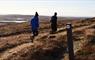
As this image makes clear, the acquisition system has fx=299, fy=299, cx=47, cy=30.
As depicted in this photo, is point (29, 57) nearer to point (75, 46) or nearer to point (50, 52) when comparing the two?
point (50, 52)

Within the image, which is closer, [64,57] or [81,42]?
[64,57]

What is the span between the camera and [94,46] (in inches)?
802

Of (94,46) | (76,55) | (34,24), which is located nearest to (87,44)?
(94,46)

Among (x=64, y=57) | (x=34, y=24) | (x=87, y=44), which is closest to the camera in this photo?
(x=64, y=57)

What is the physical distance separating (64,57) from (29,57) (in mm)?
2599

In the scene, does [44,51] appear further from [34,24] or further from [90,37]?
[34,24]

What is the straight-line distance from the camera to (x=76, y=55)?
19297 millimetres

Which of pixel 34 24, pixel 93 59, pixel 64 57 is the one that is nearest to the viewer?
pixel 93 59

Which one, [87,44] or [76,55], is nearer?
[76,55]

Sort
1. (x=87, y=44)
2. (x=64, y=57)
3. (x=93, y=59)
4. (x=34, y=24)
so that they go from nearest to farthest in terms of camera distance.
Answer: (x=93, y=59) → (x=64, y=57) → (x=87, y=44) → (x=34, y=24)

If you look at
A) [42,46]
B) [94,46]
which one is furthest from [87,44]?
[42,46]

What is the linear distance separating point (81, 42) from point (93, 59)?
3.94 metres

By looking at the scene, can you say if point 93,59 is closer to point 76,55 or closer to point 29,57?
point 76,55

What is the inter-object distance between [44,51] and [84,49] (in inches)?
116
